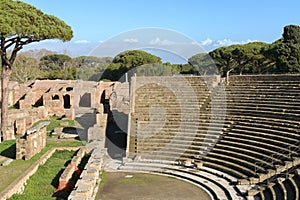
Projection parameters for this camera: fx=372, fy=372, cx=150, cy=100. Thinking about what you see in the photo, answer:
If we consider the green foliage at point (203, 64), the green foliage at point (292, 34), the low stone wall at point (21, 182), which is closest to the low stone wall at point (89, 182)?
the low stone wall at point (21, 182)

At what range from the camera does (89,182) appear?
11234 millimetres

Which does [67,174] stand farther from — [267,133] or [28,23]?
[28,23]

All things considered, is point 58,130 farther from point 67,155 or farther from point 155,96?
point 155,96

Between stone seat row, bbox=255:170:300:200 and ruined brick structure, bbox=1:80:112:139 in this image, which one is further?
ruined brick structure, bbox=1:80:112:139

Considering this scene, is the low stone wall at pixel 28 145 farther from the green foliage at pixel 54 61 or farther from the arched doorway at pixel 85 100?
the green foliage at pixel 54 61

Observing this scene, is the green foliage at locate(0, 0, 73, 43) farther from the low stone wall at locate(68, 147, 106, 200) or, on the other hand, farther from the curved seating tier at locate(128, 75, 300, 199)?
the low stone wall at locate(68, 147, 106, 200)

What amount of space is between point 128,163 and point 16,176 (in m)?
4.76

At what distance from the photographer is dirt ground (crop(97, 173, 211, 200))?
12.1 metres

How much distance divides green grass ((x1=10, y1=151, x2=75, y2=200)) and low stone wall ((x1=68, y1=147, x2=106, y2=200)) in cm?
106

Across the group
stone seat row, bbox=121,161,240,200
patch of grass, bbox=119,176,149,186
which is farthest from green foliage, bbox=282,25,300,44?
patch of grass, bbox=119,176,149,186

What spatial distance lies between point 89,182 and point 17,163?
4.73 metres

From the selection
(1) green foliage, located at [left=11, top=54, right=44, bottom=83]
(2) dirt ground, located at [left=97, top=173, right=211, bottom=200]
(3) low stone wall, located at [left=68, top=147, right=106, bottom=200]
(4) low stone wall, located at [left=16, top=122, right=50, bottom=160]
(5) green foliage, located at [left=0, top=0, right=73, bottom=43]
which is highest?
(5) green foliage, located at [left=0, top=0, right=73, bottom=43]

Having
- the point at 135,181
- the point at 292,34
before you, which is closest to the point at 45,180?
the point at 135,181

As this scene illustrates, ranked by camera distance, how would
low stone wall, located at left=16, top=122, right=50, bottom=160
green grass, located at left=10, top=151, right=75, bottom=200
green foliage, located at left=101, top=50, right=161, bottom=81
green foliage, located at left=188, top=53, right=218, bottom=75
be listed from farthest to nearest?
green foliage, located at left=101, top=50, right=161, bottom=81 < green foliage, located at left=188, top=53, right=218, bottom=75 < low stone wall, located at left=16, top=122, right=50, bottom=160 < green grass, located at left=10, top=151, right=75, bottom=200
